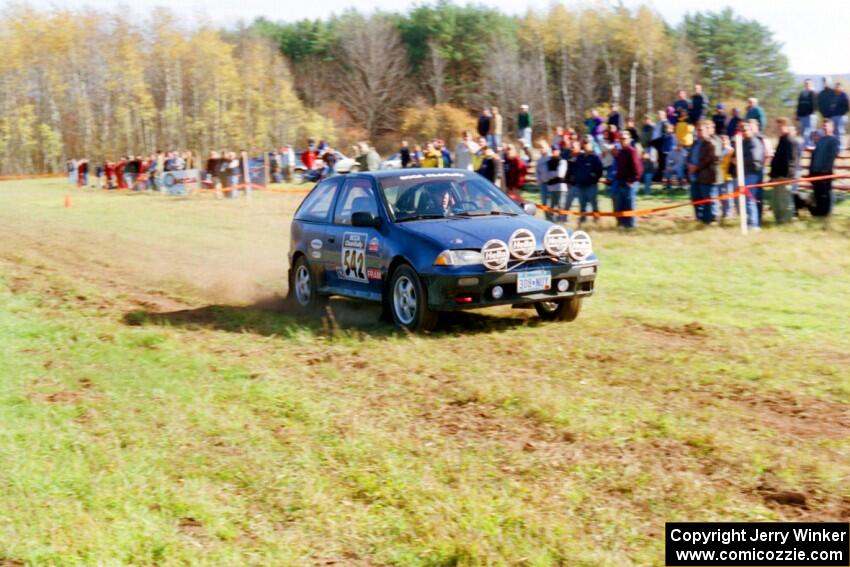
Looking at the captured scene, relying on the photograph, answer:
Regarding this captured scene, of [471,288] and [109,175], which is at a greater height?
[109,175]

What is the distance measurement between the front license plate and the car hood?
0.29 metres

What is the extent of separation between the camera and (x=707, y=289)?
12.7 metres

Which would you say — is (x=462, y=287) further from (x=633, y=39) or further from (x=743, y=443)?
(x=633, y=39)

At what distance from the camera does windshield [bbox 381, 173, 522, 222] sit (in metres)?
10.5

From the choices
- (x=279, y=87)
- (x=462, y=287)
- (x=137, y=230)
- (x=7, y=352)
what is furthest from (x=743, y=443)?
(x=279, y=87)

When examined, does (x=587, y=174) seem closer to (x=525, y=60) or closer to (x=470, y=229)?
(x=470, y=229)

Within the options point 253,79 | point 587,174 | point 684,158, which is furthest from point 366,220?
point 253,79

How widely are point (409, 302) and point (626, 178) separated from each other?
1022 cm

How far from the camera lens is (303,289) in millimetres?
12031

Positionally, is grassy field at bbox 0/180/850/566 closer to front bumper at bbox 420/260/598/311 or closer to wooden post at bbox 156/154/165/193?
front bumper at bbox 420/260/598/311

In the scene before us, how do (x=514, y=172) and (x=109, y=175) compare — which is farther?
(x=109, y=175)

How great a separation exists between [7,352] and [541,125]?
58.1 metres

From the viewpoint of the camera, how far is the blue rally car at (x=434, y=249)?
9.55 meters

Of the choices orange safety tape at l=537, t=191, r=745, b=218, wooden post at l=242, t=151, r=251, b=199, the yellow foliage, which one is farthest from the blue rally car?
the yellow foliage
